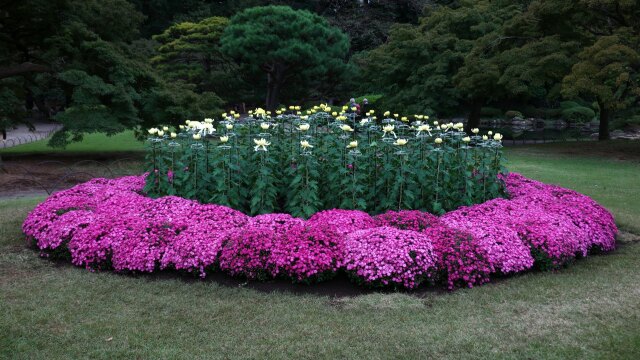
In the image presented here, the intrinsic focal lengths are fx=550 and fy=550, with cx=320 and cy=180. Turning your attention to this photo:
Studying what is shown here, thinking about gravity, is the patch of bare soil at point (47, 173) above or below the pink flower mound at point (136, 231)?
below

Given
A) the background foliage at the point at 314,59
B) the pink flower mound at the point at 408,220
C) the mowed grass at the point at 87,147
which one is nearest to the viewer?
the pink flower mound at the point at 408,220

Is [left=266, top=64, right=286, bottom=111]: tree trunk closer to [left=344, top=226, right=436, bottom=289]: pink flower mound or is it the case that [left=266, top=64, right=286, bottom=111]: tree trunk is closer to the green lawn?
the green lawn

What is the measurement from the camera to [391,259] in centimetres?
475

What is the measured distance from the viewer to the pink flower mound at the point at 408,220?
5.47 metres

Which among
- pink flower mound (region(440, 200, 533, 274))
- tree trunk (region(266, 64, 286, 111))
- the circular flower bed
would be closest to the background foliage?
tree trunk (region(266, 64, 286, 111))

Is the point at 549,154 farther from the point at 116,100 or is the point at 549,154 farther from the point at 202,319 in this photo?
the point at 202,319

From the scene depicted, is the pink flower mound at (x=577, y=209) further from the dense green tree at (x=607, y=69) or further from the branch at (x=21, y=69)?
the branch at (x=21, y=69)

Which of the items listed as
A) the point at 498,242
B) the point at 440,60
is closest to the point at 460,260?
the point at 498,242

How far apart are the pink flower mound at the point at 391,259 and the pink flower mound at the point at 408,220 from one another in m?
0.41

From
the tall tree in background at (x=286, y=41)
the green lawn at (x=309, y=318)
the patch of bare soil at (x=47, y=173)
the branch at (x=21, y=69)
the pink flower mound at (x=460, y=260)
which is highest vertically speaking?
the tall tree in background at (x=286, y=41)

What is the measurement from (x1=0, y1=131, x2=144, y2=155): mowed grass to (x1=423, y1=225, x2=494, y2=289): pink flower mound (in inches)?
551

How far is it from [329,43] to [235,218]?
19786 millimetres

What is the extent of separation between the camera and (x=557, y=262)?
5.30 meters

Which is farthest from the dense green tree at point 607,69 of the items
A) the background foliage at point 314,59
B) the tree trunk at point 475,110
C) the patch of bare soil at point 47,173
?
the patch of bare soil at point 47,173
